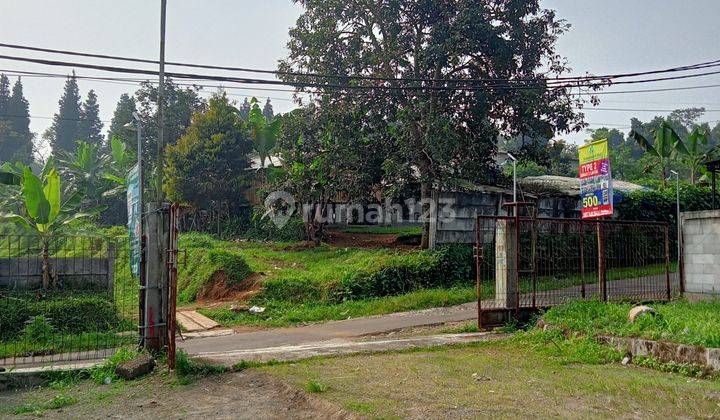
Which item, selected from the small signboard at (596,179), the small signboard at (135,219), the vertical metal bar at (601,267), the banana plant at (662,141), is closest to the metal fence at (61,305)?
the small signboard at (135,219)

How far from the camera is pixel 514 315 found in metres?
10.7

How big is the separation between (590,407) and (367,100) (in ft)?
45.2

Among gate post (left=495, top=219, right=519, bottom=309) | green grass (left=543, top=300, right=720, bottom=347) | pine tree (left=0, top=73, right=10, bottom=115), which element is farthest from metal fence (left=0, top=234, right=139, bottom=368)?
pine tree (left=0, top=73, right=10, bottom=115)

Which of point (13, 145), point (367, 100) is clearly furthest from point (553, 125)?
point (13, 145)

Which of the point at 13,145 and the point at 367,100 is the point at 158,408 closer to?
the point at 367,100

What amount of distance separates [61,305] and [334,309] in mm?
5999

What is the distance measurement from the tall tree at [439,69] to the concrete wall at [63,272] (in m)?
7.74

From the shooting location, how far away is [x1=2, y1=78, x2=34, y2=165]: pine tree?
211 ft

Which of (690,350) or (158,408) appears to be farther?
(690,350)

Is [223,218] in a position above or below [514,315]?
above

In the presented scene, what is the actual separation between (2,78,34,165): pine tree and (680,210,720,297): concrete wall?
66.3 metres

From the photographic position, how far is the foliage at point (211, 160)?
1048 inches

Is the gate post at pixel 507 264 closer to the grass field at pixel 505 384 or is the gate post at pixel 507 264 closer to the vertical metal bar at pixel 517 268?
the vertical metal bar at pixel 517 268

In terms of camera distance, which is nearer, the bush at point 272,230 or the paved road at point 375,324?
the paved road at point 375,324
